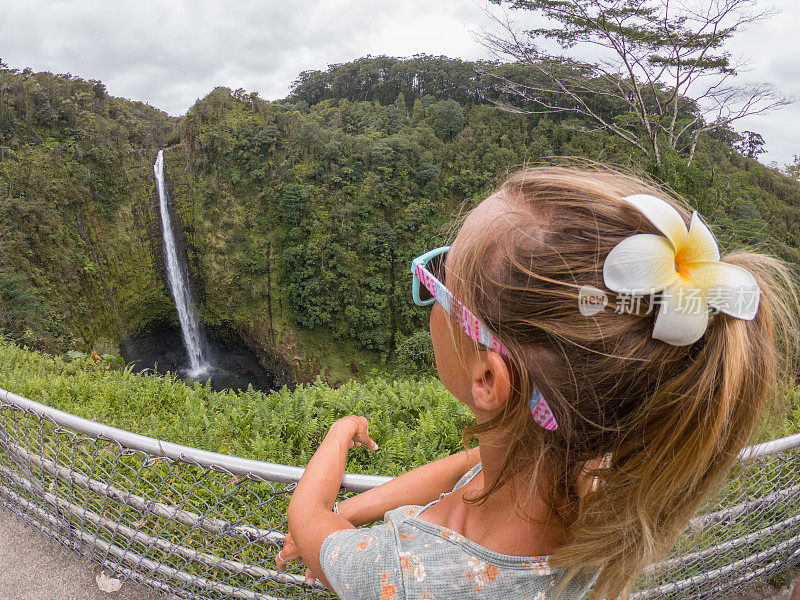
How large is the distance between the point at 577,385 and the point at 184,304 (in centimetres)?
2268

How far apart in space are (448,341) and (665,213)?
40 centimetres

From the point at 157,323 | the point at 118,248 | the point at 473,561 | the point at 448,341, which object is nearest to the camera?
the point at 473,561

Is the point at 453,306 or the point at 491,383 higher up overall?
the point at 453,306

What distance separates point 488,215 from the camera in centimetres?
76

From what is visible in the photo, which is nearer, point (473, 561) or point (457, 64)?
point (473, 561)

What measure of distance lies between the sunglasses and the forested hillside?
50.7 ft

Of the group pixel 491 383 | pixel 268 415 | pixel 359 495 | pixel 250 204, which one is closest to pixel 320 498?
pixel 359 495

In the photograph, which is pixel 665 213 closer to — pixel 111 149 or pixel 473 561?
pixel 473 561

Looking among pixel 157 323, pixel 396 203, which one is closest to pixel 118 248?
pixel 157 323

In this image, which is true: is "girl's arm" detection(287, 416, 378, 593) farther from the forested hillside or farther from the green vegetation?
the forested hillside

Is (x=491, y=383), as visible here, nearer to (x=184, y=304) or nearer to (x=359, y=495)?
(x=359, y=495)

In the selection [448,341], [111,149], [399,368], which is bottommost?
[399,368]

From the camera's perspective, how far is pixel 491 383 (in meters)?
0.72

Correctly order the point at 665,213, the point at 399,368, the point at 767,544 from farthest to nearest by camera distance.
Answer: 1. the point at 399,368
2. the point at 767,544
3. the point at 665,213
